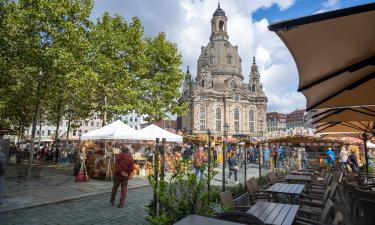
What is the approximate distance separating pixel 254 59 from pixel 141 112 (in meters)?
77.8

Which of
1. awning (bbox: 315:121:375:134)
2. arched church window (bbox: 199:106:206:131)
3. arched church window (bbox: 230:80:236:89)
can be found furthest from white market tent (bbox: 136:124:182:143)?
arched church window (bbox: 230:80:236:89)

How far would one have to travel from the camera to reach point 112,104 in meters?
26.1

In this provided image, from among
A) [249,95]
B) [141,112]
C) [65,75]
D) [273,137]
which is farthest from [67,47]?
[249,95]

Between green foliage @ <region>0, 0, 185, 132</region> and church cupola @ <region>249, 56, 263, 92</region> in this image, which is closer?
green foliage @ <region>0, 0, 185, 132</region>

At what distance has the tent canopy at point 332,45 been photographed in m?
2.02

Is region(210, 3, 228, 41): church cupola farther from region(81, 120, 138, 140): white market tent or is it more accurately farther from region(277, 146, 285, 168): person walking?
region(81, 120, 138, 140): white market tent

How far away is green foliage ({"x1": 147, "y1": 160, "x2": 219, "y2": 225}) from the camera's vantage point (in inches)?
195

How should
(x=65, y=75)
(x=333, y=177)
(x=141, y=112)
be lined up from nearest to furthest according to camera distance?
(x=333, y=177) < (x=65, y=75) < (x=141, y=112)

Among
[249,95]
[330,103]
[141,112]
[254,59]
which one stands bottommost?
[330,103]

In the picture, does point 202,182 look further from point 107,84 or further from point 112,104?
point 112,104

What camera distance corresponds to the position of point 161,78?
2952 centimetres

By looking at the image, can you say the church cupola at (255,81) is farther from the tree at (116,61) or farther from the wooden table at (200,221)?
the wooden table at (200,221)

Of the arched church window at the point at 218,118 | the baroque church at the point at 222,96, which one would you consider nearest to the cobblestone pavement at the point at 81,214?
the baroque church at the point at 222,96

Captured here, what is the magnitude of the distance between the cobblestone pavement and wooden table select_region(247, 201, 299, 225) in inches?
116
